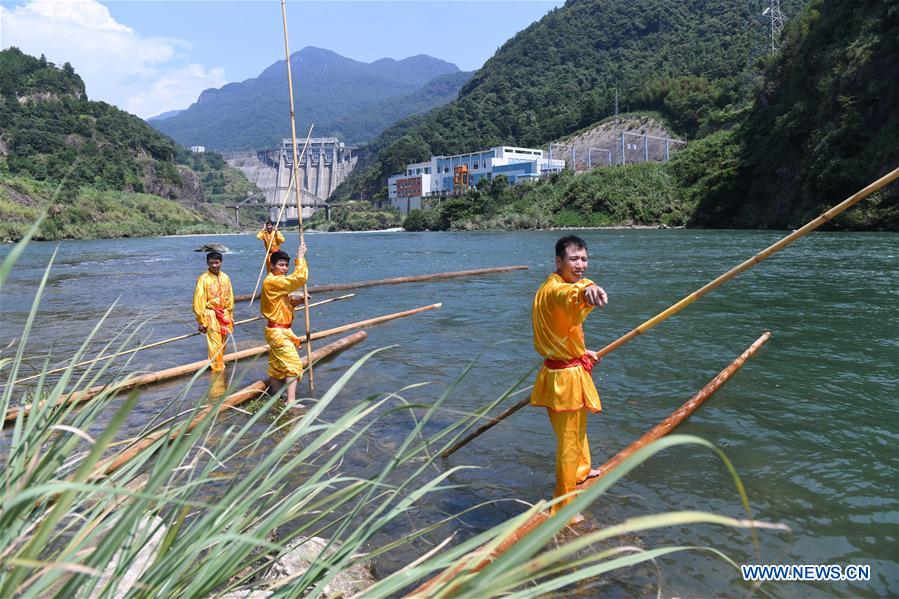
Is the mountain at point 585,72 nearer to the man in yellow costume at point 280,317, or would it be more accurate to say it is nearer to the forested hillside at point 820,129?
the forested hillside at point 820,129

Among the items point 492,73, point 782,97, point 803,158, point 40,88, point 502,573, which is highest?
point 492,73

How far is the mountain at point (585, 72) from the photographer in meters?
103

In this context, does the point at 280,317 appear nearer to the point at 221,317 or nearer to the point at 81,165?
the point at 221,317

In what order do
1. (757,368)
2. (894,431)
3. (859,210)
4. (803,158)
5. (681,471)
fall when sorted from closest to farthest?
(681,471) → (894,431) → (757,368) → (859,210) → (803,158)

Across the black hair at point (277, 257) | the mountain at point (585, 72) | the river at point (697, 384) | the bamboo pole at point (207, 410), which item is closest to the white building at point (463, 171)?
the mountain at point (585, 72)

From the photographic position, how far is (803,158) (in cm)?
3953

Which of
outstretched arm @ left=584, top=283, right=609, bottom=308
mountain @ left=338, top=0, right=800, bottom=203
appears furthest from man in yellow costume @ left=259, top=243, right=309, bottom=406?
mountain @ left=338, top=0, right=800, bottom=203

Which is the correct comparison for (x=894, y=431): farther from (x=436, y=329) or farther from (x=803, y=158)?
(x=803, y=158)

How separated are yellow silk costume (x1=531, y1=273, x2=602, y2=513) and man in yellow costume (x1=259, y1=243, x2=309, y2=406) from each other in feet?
11.0

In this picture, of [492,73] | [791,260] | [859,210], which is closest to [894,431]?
[791,260]

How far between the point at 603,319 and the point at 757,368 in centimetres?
459

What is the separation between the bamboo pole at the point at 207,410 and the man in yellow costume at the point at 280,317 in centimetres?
46

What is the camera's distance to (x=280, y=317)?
7.04 meters

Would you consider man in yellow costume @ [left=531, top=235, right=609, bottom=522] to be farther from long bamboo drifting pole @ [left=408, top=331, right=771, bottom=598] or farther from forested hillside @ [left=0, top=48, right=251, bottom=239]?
forested hillside @ [left=0, top=48, right=251, bottom=239]
